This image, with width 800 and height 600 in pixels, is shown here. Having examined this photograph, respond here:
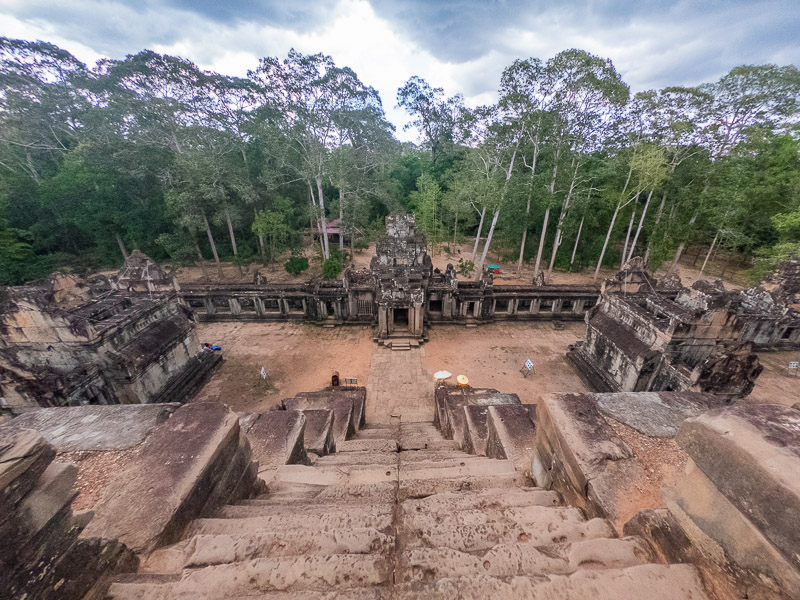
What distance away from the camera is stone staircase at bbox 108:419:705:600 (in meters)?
1.98

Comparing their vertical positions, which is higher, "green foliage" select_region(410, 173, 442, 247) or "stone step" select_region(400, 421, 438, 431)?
"green foliage" select_region(410, 173, 442, 247)

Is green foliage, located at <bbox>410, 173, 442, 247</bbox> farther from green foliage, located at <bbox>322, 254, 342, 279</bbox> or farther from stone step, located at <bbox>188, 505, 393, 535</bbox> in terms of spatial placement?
stone step, located at <bbox>188, 505, 393, 535</bbox>

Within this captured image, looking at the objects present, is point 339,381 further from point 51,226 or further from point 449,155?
point 449,155

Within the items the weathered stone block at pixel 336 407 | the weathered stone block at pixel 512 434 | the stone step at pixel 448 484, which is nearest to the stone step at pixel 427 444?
the weathered stone block at pixel 512 434

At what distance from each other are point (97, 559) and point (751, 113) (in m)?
33.7

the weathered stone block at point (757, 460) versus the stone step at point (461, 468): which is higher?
the weathered stone block at point (757, 460)

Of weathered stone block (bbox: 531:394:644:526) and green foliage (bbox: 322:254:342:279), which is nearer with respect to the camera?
weathered stone block (bbox: 531:394:644:526)

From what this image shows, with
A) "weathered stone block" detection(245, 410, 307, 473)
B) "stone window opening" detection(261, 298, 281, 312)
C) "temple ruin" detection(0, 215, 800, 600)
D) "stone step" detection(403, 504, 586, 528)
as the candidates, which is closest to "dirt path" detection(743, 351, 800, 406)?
"temple ruin" detection(0, 215, 800, 600)

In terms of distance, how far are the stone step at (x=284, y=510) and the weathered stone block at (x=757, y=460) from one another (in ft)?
9.12

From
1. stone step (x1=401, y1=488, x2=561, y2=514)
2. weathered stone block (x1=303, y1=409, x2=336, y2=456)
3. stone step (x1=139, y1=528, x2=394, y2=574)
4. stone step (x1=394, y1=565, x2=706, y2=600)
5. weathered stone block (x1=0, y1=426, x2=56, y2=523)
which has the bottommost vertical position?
weathered stone block (x1=303, y1=409, x2=336, y2=456)

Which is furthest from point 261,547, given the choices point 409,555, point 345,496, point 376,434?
point 376,434

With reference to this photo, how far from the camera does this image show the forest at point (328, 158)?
63.6 ft

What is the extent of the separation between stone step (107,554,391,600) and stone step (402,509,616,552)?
1.58 ft

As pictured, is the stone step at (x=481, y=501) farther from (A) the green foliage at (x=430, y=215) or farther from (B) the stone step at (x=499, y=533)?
(A) the green foliage at (x=430, y=215)
